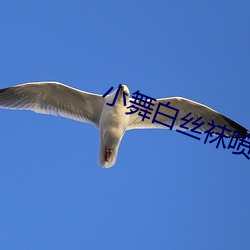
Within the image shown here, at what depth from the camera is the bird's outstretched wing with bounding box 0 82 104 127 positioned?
12.0 m

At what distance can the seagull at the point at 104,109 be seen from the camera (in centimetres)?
1165

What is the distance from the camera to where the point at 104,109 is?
1179cm

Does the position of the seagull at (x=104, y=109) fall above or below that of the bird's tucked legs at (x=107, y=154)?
above

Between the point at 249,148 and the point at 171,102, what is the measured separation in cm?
153

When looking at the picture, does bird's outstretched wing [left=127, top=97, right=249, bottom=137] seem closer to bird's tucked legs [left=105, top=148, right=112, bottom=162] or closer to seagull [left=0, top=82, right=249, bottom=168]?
seagull [left=0, top=82, right=249, bottom=168]

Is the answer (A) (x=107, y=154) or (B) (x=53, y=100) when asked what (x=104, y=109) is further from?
(B) (x=53, y=100)

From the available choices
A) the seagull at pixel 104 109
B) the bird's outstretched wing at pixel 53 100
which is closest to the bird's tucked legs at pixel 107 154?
the seagull at pixel 104 109

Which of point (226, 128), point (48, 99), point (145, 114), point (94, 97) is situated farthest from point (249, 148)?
point (48, 99)

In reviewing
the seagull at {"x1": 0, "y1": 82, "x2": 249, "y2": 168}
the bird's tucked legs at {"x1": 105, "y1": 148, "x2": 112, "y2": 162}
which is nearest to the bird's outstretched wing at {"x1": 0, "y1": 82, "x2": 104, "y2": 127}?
the seagull at {"x1": 0, "y1": 82, "x2": 249, "y2": 168}

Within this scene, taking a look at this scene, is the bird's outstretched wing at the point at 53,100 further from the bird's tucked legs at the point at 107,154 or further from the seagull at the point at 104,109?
the bird's tucked legs at the point at 107,154

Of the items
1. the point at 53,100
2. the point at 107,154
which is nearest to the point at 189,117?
the point at 107,154

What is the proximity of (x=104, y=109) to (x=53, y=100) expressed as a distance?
3.27 ft

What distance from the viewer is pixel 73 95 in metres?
12.1

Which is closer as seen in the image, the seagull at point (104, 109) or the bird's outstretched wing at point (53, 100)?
the seagull at point (104, 109)
